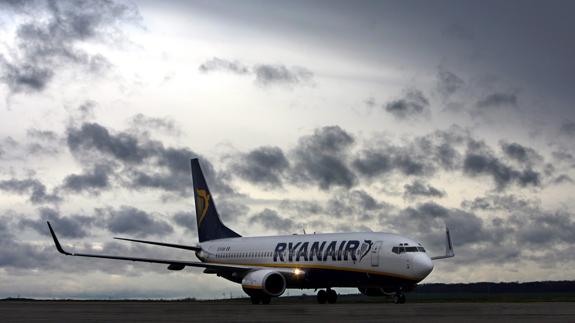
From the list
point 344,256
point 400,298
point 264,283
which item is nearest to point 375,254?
point 344,256

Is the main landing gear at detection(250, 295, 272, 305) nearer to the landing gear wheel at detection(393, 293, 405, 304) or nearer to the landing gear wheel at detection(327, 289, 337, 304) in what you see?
the landing gear wheel at detection(327, 289, 337, 304)

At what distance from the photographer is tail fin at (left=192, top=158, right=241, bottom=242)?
7075 centimetres

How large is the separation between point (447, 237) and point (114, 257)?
23116mm

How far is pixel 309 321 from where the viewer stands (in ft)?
Result: 86.8

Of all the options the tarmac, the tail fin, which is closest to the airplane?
the tail fin

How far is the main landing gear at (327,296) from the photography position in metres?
55.0

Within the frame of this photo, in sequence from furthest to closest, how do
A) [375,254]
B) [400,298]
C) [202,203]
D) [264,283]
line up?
[202,203] → [264,283] → [375,254] → [400,298]

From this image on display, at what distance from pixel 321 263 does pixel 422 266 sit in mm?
8109

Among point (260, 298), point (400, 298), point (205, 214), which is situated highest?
point (205, 214)

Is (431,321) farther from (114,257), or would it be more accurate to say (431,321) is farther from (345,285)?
(114,257)

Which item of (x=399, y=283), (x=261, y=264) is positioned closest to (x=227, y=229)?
(x=261, y=264)

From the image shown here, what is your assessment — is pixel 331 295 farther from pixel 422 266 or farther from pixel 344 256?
pixel 422 266

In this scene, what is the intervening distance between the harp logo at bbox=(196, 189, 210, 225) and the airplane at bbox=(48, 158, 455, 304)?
5840 mm

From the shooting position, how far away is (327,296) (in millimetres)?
55188
